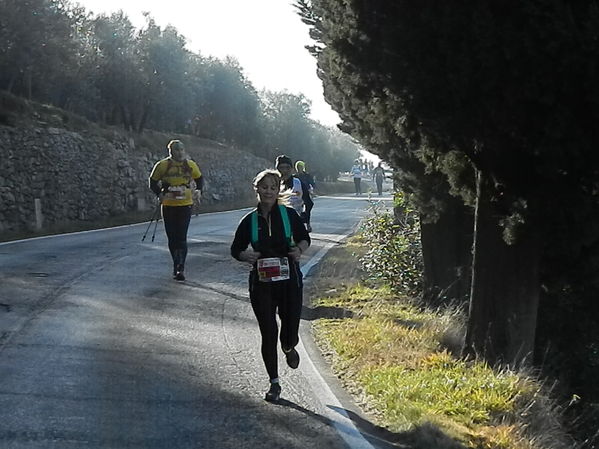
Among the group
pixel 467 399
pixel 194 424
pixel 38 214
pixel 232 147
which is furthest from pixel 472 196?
pixel 232 147

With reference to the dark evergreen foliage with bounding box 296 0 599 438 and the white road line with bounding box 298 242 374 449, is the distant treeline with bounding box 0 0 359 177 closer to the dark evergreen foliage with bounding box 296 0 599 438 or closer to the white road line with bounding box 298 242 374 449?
the dark evergreen foliage with bounding box 296 0 599 438

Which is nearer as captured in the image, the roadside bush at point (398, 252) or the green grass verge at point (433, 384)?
the green grass verge at point (433, 384)

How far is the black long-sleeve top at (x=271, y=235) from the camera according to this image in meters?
6.70

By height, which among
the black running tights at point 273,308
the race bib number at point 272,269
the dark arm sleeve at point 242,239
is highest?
the dark arm sleeve at point 242,239

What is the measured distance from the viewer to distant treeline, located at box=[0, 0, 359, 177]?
2667 centimetres

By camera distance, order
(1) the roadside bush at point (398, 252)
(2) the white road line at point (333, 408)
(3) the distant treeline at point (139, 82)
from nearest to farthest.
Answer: (2) the white road line at point (333, 408), (1) the roadside bush at point (398, 252), (3) the distant treeline at point (139, 82)

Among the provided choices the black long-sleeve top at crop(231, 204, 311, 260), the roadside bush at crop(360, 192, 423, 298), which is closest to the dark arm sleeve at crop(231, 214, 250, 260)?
the black long-sleeve top at crop(231, 204, 311, 260)

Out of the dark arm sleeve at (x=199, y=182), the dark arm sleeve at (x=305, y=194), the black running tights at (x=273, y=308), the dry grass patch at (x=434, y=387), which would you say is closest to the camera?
the dry grass patch at (x=434, y=387)

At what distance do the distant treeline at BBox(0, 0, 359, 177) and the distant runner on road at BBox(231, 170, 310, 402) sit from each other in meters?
5.97

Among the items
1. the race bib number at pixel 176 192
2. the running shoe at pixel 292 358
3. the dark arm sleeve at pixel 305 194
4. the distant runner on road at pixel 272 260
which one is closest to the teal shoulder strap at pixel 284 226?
the distant runner on road at pixel 272 260

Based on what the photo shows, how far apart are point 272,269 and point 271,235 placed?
28 cm

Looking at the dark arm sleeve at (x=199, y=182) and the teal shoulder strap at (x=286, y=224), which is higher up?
the dark arm sleeve at (x=199, y=182)

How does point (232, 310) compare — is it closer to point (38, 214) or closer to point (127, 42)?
point (38, 214)

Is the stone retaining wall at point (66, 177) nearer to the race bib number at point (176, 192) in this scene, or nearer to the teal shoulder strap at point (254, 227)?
the race bib number at point (176, 192)
